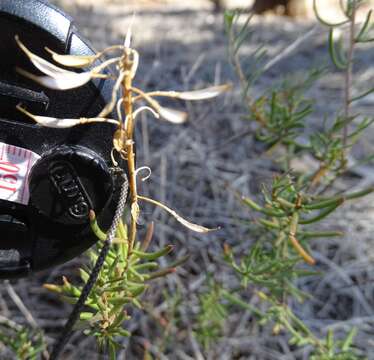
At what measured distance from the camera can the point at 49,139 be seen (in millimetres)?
857

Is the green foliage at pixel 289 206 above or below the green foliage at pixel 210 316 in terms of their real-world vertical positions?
above

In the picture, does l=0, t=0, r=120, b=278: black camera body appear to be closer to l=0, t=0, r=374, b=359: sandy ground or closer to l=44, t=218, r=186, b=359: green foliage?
l=44, t=218, r=186, b=359: green foliage

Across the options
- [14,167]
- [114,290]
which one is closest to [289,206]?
[114,290]

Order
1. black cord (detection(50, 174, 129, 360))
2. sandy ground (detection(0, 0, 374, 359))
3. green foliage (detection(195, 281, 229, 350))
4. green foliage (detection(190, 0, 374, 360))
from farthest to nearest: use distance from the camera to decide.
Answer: sandy ground (detection(0, 0, 374, 359)) < green foliage (detection(195, 281, 229, 350)) < green foliage (detection(190, 0, 374, 360)) < black cord (detection(50, 174, 129, 360))

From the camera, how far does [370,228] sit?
5.41 feet

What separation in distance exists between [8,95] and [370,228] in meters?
1.10

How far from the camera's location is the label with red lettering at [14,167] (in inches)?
33.5

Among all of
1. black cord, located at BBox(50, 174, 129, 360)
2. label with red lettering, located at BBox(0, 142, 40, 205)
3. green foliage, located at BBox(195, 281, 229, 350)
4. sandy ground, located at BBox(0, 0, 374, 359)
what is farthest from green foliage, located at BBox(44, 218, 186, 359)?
green foliage, located at BBox(195, 281, 229, 350)

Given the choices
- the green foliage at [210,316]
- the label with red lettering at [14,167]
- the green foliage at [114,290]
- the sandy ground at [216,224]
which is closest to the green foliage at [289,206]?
the green foliage at [210,316]

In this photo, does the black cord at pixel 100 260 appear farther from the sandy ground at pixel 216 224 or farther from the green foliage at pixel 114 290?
the sandy ground at pixel 216 224

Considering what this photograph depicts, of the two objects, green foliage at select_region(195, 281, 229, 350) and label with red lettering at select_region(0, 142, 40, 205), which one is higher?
label with red lettering at select_region(0, 142, 40, 205)

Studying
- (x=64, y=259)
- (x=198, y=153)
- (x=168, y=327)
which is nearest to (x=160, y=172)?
(x=198, y=153)

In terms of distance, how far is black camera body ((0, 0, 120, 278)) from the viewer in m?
0.83

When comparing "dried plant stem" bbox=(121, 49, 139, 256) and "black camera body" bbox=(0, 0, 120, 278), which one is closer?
"dried plant stem" bbox=(121, 49, 139, 256)
